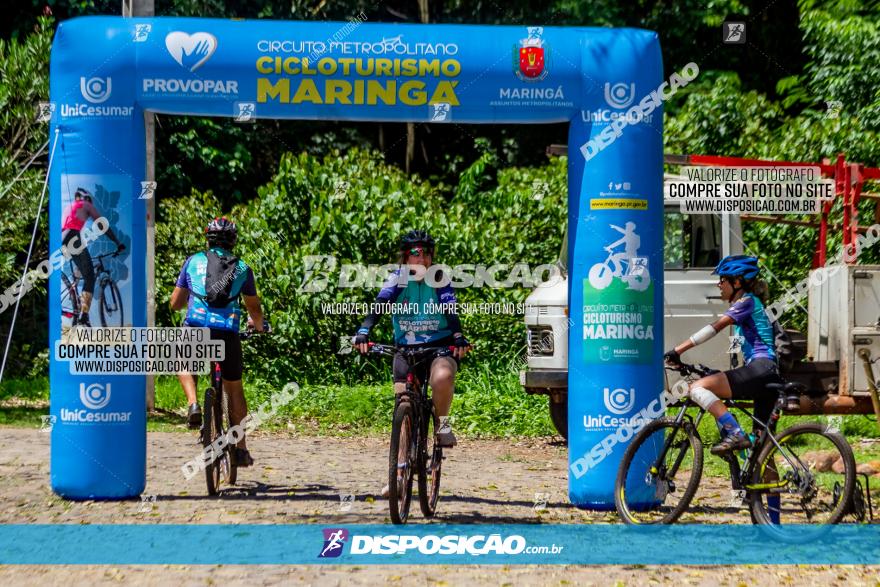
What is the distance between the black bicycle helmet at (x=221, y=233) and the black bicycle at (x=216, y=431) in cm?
71

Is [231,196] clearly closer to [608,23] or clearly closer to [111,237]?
[608,23]

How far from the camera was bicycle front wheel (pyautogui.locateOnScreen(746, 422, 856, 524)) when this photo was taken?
8242 mm

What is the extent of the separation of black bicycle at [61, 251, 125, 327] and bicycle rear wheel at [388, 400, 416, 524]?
8.12ft

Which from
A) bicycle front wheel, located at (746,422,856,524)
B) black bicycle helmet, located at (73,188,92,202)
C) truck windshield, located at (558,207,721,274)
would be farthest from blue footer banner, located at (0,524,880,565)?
truck windshield, located at (558,207,721,274)

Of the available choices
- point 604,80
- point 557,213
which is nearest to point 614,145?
point 604,80

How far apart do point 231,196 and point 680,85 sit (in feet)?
29.0

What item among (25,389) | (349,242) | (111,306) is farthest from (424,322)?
(25,389)

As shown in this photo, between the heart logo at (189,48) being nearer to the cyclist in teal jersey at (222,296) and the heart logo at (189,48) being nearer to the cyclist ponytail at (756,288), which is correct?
the cyclist in teal jersey at (222,296)

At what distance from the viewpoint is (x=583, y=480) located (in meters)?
9.77

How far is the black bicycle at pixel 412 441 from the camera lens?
8.40m

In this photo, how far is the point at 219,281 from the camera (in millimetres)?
9977

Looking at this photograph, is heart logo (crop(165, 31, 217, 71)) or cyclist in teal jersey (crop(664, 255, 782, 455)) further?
heart logo (crop(165, 31, 217, 71))

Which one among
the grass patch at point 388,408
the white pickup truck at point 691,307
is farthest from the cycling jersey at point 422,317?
the grass patch at point 388,408

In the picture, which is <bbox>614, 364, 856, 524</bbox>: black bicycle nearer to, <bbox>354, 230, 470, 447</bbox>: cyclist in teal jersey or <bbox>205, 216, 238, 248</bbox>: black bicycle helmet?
<bbox>354, 230, 470, 447</bbox>: cyclist in teal jersey
